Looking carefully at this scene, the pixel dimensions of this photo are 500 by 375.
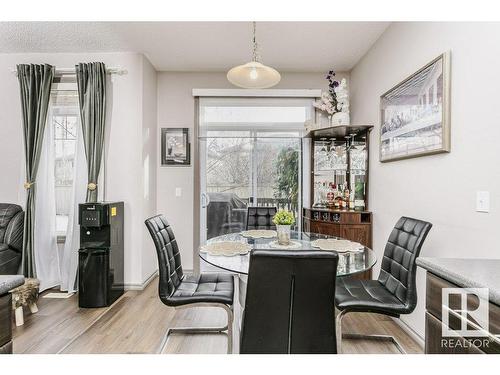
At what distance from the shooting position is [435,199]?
2.04 meters

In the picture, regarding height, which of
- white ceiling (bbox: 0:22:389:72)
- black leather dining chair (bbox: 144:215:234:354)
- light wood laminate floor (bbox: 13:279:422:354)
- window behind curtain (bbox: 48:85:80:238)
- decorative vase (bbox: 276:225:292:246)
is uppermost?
white ceiling (bbox: 0:22:389:72)

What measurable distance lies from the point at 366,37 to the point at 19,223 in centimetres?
427

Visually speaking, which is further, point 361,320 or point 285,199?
point 285,199

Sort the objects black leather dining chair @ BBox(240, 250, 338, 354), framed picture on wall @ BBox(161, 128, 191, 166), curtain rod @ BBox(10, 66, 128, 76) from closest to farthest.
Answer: black leather dining chair @ BBox(240, 250, 338, 354) → curtain rod @ BBox(10, 66, 128, 76) → framed picture on wall @ BBox(161, 128, 191, 166)

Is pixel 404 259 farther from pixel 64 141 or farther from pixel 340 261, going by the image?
pixel 64 141

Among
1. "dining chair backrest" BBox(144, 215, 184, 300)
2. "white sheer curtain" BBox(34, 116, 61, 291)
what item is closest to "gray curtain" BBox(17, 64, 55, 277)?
"white sheer curtain" BBox(34, 116, 61, 291)

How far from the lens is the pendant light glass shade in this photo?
210 cm

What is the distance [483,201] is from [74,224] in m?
3.70

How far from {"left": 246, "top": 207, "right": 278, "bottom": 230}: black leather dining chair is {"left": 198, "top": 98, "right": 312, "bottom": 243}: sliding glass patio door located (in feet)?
2.68

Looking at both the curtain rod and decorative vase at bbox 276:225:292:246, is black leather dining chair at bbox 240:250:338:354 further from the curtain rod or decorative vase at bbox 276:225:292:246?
the curtain rod

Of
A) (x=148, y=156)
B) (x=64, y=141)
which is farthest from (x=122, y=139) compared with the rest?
(x=64, y=141)

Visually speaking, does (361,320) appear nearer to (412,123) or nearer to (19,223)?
(412,123)

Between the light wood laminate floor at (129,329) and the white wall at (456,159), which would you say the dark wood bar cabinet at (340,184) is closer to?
the white wall at (456,159)
